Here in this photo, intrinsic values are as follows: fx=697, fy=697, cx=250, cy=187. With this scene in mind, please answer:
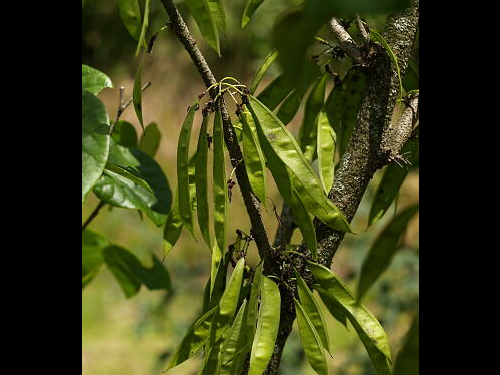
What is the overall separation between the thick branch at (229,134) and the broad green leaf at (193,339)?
3.6 inches

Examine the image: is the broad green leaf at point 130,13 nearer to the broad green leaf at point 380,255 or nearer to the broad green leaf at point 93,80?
the broad green leaf at point 93,80

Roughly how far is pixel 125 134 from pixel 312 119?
0.28 m

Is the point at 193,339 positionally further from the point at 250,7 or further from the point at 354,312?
the point at 250,7

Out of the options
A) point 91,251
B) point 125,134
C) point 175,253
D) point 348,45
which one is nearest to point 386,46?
point 348,45

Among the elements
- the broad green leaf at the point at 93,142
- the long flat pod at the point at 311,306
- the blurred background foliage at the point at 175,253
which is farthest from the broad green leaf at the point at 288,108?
the blurred background foliage at the point at 175,253

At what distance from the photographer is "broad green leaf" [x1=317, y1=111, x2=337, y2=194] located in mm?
760

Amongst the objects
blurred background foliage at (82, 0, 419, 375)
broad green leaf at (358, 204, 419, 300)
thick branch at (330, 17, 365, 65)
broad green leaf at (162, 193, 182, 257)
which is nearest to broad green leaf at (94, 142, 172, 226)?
broad green leaf at (162, 193, 182, 257)

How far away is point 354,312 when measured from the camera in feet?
2.31

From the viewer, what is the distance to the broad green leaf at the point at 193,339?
0.72 meters

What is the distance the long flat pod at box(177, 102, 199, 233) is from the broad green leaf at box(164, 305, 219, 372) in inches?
4.0

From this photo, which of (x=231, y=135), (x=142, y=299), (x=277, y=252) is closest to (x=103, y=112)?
(x=231, y=135)
